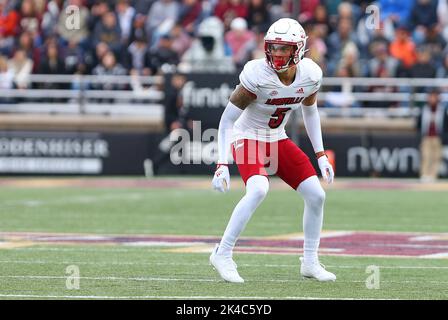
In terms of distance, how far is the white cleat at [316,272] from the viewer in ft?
32.3

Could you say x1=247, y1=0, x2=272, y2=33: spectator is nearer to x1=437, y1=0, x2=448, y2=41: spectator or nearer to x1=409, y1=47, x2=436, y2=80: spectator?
x1=409, y1=47, x2=436, y2=80: spectator

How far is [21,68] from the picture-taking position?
25250 millimetres

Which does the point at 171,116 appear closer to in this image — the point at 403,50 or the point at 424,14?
the point at 403,50

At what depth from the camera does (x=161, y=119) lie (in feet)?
79.8

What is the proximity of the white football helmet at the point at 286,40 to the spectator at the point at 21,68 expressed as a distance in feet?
51.1

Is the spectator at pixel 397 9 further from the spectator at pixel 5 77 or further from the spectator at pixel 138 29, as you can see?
the spectator at pixel 5 77

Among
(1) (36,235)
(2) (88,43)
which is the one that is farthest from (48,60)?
(1) (36,235)

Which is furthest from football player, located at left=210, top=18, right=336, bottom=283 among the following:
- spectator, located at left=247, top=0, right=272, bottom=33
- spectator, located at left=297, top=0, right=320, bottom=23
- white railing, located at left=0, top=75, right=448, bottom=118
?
spectator, located at left=247, top=0, right=272, bottom=33

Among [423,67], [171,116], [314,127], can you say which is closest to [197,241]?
[314,127]

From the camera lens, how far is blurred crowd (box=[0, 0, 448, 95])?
23.9 meters

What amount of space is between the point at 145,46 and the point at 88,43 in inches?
47.6
